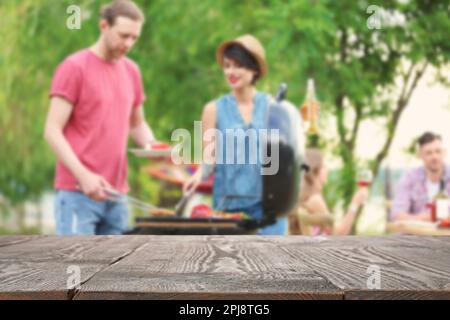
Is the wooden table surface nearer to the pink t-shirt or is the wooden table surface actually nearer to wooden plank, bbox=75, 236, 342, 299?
wooden plank, bbox=75, 236, 342, 299

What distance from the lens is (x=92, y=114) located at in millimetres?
3545

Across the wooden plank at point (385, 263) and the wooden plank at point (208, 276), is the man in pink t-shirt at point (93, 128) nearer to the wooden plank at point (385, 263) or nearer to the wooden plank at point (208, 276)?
the wooden plank at point (385, 263)

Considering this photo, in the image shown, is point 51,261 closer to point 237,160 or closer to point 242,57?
point 237,160

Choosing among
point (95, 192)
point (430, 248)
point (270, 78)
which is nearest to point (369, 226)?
point (270, 78)

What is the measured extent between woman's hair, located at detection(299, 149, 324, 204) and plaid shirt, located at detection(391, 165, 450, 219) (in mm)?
553

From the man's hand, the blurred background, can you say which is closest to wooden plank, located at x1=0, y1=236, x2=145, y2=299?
the man's hand

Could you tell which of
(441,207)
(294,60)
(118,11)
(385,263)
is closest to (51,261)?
(385,263)

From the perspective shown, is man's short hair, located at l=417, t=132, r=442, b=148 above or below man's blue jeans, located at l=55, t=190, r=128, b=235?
above

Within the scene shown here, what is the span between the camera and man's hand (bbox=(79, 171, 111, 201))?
3.35m

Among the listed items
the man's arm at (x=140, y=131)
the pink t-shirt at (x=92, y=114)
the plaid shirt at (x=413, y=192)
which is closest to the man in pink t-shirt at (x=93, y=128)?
the pink t-shirt at (x=92, y=114)

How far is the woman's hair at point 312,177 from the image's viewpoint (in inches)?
203

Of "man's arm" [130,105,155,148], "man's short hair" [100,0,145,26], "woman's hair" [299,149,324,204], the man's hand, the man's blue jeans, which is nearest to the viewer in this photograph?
the man's hand
